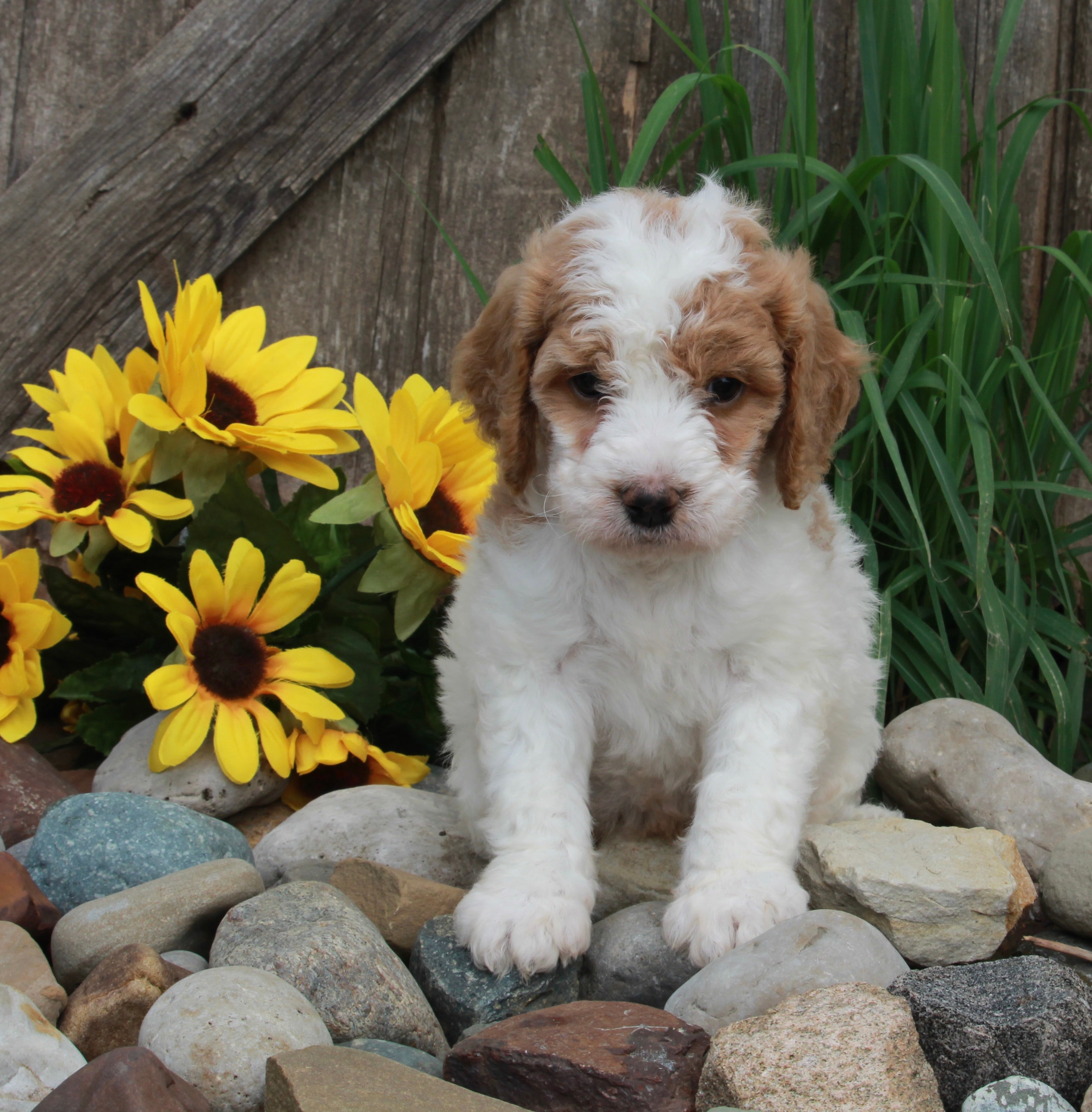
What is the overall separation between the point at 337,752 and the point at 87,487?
983mm

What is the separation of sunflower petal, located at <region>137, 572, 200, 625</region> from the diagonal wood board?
1.26 m

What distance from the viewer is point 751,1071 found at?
1.66 metres

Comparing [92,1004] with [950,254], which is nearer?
[92,1004]

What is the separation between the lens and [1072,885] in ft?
8.09

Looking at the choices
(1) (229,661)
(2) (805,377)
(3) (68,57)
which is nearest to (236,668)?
(1) (229,661)

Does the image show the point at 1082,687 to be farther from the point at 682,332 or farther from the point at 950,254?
the point at 682,332

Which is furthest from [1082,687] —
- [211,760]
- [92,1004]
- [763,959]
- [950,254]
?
[92,1004]

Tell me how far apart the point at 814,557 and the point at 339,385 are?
149 centimetres

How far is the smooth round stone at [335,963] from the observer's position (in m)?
2.00

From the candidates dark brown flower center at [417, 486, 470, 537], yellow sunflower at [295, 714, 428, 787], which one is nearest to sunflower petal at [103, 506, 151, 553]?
yellow sunflower at [295, 714, 428, 787]

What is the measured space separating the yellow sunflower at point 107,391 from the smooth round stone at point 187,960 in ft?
4.93

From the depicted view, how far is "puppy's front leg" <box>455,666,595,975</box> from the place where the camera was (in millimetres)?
2146

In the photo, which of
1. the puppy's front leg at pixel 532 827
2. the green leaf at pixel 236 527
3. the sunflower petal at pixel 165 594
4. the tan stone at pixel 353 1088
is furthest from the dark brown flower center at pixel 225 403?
the tan stone at pixel 353 1088

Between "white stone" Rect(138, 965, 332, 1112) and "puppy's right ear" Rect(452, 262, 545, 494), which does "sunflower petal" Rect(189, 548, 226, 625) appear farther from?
"white stone" Rect(138, 965, 332, 1112)
